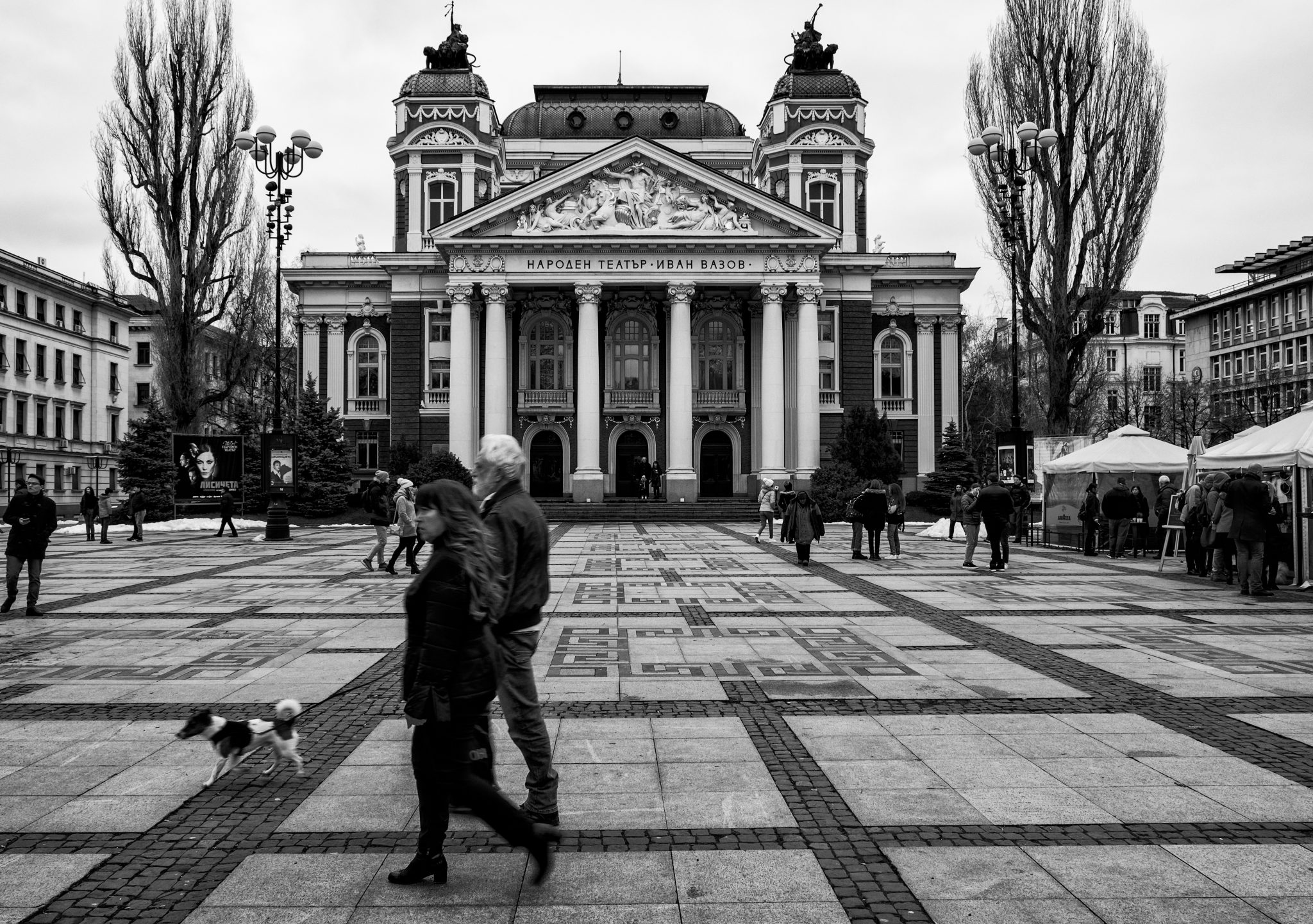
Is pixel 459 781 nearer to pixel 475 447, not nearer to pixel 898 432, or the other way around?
pixel 475 447

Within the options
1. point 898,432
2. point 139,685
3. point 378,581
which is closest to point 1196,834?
point 139,685

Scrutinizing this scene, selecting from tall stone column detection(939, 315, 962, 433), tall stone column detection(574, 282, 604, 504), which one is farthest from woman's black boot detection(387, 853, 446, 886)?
tall stone column detection(939, 315, 962, 433)

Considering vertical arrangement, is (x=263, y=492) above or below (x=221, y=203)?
below

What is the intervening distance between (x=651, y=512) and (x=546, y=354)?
12.5 m

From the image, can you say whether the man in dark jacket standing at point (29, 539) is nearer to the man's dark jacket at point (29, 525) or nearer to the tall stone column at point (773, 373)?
the man's dark jacket at point (29, 525)

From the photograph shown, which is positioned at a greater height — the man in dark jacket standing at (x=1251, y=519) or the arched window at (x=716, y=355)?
the arched window at (x=716, y=355)

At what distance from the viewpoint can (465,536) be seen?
173 inches

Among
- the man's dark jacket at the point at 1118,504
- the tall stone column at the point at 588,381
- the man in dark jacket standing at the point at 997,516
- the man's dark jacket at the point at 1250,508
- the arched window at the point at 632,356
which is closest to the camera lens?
the man's dark jacket at the point at 1250,508

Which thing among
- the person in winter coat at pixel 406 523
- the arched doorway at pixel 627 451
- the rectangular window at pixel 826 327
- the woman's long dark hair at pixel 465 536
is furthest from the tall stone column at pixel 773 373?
the woman's long dark hair at pixel 465 536

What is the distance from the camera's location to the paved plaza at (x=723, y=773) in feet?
14.5

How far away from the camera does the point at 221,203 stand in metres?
39.7

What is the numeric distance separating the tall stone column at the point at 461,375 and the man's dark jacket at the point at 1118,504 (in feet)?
98.1

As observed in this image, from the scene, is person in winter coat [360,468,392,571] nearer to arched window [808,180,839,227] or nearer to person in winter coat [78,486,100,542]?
person in winter coat [78,486,100,542]

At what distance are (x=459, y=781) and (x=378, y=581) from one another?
13636mm
